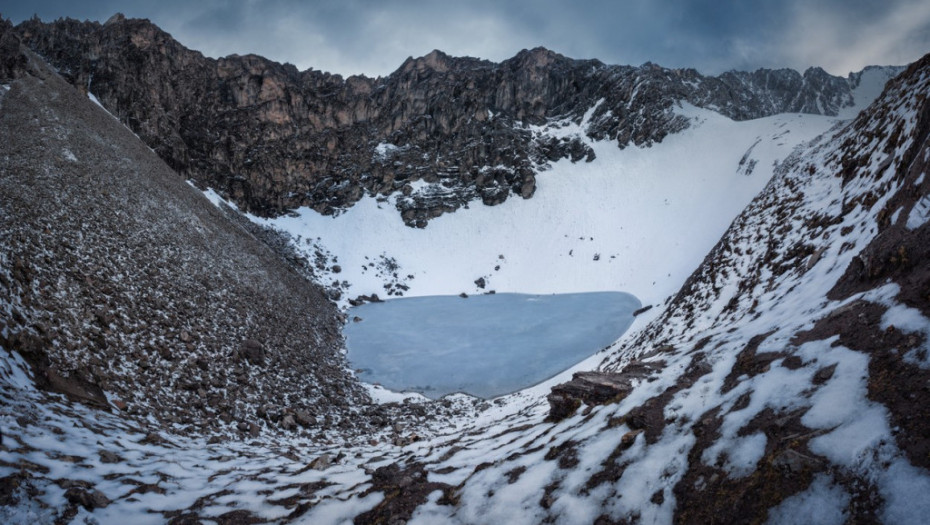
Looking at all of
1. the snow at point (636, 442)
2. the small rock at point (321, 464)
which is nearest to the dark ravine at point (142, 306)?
the snow at point (636, 442)

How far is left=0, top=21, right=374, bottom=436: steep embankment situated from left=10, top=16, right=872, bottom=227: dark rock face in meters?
26.0

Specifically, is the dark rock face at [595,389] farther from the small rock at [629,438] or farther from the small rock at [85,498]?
the small rock at [85,498]

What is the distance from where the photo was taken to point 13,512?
12.4 feet

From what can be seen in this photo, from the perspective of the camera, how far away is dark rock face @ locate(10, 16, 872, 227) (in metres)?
46.0

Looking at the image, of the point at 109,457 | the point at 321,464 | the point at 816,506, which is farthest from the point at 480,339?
the point at 816,506

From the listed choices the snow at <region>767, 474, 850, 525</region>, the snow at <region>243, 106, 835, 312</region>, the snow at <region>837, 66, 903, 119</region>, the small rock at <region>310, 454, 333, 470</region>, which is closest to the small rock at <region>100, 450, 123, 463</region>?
the small rock at <region>310, 454, 333, 470</region>

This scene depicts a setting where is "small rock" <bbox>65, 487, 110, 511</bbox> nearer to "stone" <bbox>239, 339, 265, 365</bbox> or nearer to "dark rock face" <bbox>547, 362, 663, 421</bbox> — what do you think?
"dark rock face" <bbox>547, 362, 663, 421</bbox>

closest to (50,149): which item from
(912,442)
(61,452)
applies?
(61,452)

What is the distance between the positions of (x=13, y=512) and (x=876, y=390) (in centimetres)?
804

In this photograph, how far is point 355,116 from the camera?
6116cm

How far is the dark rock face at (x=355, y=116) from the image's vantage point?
151 feet

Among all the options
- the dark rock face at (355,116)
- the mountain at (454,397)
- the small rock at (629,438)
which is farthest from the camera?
the dark rock face at (355,116)

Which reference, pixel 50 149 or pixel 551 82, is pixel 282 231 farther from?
pixel 551 82

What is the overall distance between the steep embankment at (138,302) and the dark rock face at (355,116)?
26.0 meters
